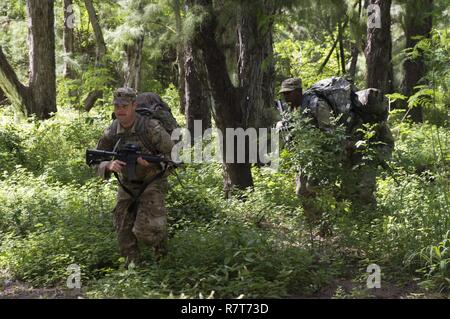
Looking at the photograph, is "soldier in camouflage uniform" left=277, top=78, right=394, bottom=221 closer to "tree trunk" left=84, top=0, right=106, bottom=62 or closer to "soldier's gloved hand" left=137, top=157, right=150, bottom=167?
"soldier's gloved hand" left=137, top=157, right=150, bottom=167

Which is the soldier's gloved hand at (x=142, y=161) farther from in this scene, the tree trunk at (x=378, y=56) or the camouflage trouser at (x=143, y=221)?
the tree trunk at (x=378, y=56)

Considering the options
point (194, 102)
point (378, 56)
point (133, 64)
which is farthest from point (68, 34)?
point (378, 56)

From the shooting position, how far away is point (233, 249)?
6.95m

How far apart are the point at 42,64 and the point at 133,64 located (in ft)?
14.4

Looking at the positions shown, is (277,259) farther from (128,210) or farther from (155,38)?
(155,38)

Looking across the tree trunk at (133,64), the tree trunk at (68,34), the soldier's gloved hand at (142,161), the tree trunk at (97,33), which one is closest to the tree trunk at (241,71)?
the soldier's gloved hand at (142,161)

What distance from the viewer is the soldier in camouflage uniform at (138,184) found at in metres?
6.91

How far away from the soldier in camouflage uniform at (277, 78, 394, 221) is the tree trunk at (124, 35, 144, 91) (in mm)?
13191

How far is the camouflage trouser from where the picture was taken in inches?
272

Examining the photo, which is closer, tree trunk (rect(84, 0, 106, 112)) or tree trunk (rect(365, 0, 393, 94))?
tree trunk (rect(365, 0, 393, 94))

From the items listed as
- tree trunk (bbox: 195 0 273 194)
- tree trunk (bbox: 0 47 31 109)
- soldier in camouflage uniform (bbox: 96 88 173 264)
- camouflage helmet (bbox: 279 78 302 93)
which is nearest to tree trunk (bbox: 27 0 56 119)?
tree trunk (bbox: 0 47 31 109)
